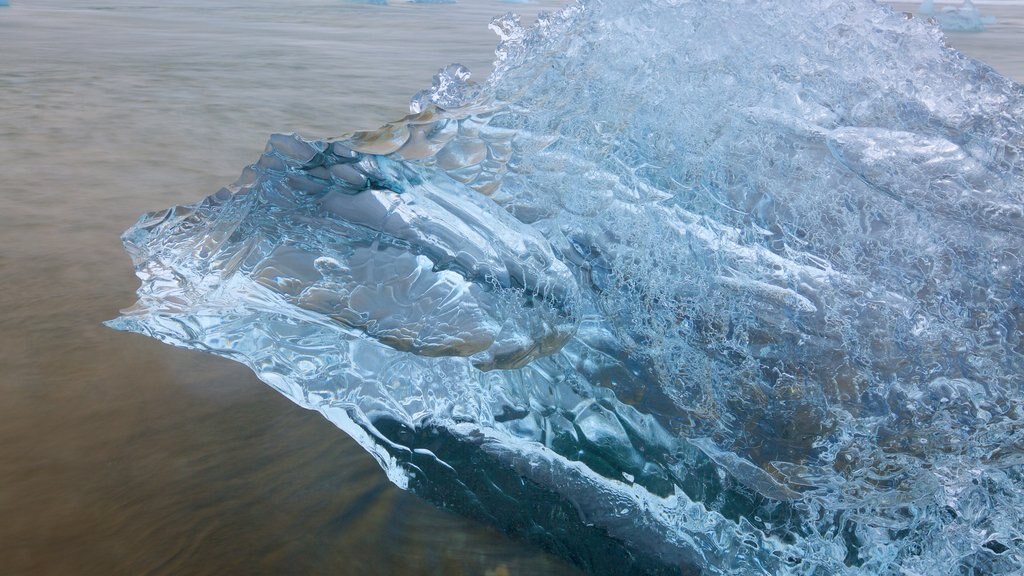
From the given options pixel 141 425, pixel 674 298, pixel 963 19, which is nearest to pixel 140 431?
pixel 141 425

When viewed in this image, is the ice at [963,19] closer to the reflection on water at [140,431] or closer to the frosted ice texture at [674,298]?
the reflection on water at [140,431]

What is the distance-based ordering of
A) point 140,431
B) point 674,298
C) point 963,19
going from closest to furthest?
point 674,298
point 140,431
point 963,19

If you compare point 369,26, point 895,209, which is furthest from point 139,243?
point 369,26

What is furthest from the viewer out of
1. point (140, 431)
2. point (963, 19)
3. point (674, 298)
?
point (963, 19)

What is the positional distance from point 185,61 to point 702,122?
16.8 feet

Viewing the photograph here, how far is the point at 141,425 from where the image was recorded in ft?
4.53

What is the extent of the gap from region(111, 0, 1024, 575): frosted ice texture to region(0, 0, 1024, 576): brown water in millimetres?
107

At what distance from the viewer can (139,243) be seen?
149 centimetres

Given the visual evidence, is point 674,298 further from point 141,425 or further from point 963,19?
point 963,19

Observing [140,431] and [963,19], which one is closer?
[140,431]

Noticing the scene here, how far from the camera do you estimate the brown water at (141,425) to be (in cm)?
112

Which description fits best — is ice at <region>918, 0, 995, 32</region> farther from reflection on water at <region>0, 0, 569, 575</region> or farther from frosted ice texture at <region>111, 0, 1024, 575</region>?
frosted ice texture at <region>111, 0, 1024, 575</region>

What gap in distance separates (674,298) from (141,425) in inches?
36.7

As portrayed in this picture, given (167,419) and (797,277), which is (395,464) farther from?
(797,277)
